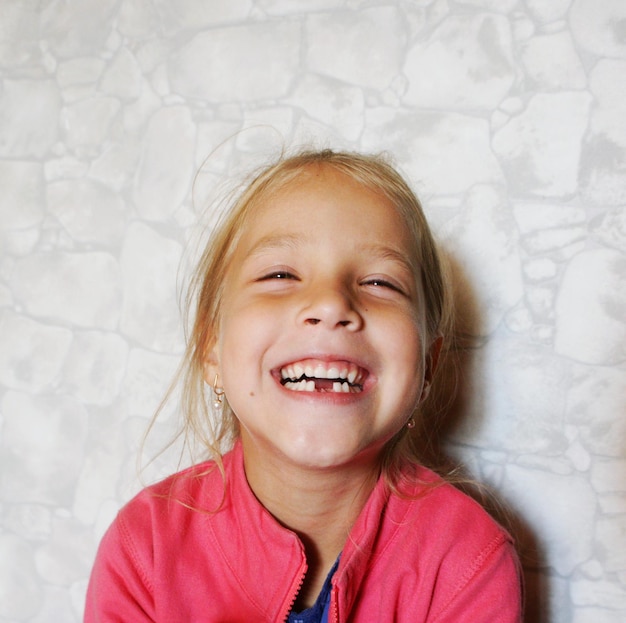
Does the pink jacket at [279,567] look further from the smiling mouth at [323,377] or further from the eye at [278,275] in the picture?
the eye at [278,275]

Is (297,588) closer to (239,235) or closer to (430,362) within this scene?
(430,362)

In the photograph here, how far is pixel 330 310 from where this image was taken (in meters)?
0.84

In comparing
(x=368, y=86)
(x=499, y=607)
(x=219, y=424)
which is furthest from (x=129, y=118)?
(x=499, y=607)

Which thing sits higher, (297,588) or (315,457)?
(315,457)

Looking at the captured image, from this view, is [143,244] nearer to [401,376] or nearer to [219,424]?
[219,424]

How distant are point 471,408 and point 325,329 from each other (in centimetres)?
49

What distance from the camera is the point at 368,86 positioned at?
1.21 meters

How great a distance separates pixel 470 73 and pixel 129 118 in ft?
2.04

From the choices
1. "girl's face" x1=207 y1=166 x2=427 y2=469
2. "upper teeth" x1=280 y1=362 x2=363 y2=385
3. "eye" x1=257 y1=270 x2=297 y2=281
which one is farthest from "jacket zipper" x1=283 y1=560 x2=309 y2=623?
"eye" x1=257 y1=270 x2=297 y2=281

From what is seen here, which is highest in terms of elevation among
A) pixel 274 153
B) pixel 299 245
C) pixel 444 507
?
pixel 274 153

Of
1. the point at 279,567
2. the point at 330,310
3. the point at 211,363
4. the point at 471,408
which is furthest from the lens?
the point at 471,408

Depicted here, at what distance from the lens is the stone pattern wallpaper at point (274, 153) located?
3.73 feet

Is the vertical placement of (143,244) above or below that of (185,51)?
below

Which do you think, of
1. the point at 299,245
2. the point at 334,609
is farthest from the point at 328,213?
the point at 334,609
